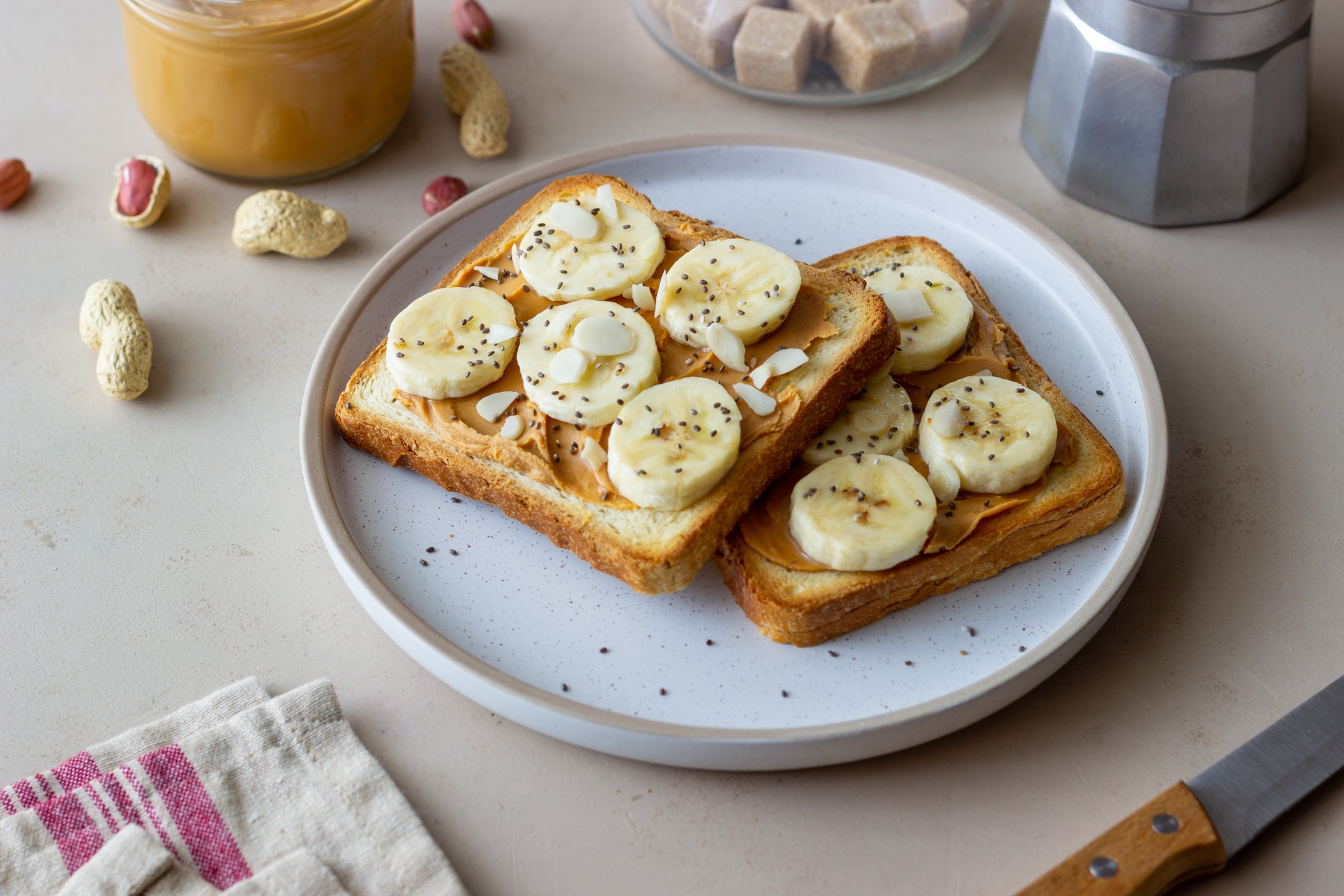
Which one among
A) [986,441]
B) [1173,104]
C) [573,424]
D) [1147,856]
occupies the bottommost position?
[1147,856]

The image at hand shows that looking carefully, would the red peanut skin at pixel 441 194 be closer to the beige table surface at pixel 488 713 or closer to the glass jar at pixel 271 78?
the beige table surface at pixel 488 713

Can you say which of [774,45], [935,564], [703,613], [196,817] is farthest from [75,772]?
[774,45]

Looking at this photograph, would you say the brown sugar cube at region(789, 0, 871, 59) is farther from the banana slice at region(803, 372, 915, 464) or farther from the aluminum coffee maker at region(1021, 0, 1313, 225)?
the banana slice at region(803, 372, 915, 464)

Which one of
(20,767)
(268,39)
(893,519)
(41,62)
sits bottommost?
(20,767)

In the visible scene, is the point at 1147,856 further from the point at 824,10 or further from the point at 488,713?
the point at 824,10

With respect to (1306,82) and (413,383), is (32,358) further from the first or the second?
(1306,82)

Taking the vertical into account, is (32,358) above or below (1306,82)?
below

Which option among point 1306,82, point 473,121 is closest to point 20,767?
point 473,121

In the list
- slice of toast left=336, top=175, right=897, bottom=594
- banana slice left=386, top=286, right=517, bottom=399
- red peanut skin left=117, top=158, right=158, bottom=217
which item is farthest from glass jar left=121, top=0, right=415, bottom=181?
banana slice left=386, top=286, right=517, bottom=399
